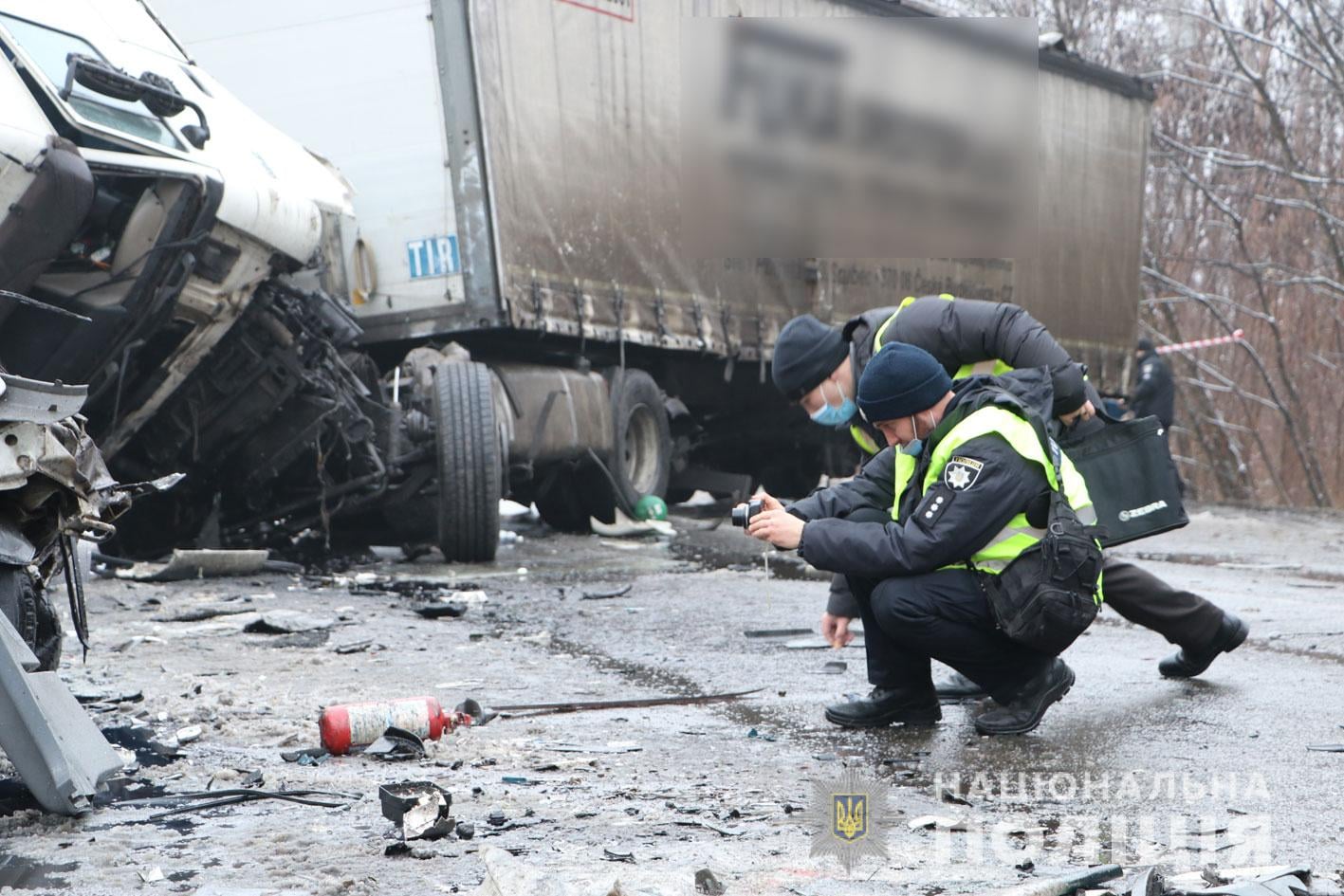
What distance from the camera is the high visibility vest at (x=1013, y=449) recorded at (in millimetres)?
3734

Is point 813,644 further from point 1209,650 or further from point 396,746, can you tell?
point 396,746

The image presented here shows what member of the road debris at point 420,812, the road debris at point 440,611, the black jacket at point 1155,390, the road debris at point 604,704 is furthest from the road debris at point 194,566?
the black jacket at point 1155,390

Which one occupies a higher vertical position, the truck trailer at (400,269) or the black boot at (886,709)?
the truck trailer at (400,269)

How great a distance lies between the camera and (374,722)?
3770 millimetres

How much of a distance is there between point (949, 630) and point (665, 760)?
778 mm

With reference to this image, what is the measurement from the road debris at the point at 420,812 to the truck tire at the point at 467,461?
497 centimetres

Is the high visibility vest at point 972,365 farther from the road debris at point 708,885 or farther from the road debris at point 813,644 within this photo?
the road debris at point 708,885

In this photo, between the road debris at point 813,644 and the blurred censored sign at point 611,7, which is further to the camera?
the blurred censored sign at point 611,7

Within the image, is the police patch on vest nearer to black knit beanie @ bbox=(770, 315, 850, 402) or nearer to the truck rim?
black knit beanie @ bbox=(770, 315, 850, 402)

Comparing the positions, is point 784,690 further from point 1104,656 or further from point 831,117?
point 831,117

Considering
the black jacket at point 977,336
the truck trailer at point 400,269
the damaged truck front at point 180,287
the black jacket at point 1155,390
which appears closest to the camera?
the black jacket at point 977,336

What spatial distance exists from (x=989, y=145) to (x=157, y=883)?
6.81 metres

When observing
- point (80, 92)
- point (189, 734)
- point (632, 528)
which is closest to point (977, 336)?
point (189, 734)

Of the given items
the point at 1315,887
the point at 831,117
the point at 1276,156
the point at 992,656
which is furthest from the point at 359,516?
the point at 1276,156
